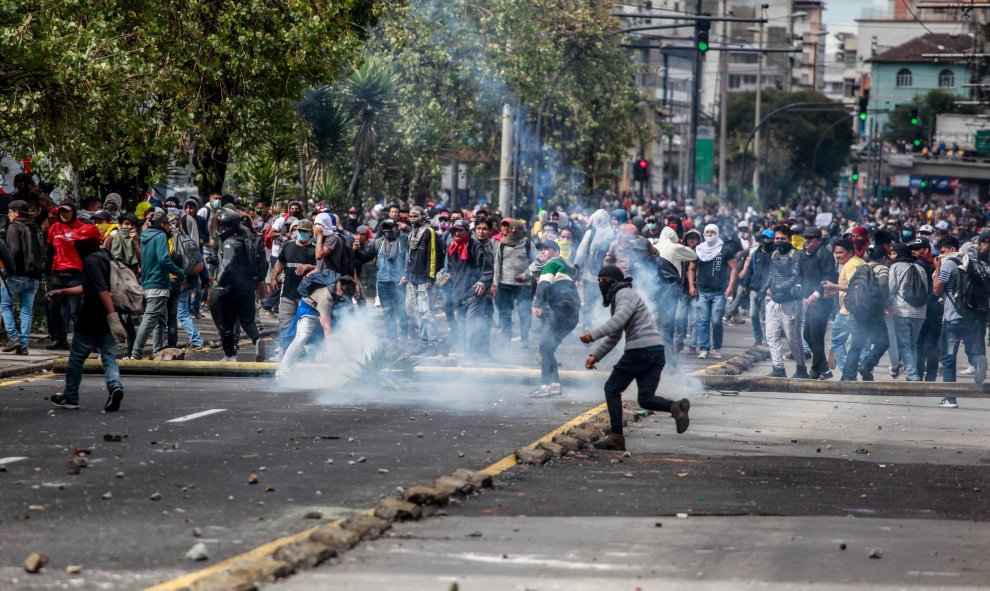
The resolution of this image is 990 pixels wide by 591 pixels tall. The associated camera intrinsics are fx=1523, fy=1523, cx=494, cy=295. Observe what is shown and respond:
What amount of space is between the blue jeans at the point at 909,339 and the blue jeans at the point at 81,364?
8566 millimetres

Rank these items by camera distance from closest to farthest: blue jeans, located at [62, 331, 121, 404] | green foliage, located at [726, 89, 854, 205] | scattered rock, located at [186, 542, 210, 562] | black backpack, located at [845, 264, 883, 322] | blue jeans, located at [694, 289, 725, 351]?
scattered rock, located at [186, 542, 210, 562] < blue jeans, located at [62, 331, 121, 404] < black backpack, located at [845, 264, 883, 322] < blue jeans, located at [694, 289, 725, 351] < green foliage, located at [726, 89, 854, 205]

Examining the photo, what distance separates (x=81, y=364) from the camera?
509 inches

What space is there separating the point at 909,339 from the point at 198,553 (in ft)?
37.3

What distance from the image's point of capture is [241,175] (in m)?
28.5

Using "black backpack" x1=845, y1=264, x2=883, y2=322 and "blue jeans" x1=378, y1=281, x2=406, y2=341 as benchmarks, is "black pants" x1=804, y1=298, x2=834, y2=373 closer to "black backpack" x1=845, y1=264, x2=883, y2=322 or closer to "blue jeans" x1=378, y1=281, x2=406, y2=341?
"black backpack" x1=845, y1=264, x2=883, y2=322

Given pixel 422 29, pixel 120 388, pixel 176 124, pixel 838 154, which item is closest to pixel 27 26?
pixel 176 124

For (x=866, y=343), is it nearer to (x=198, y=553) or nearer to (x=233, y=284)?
(x=233, y=284)

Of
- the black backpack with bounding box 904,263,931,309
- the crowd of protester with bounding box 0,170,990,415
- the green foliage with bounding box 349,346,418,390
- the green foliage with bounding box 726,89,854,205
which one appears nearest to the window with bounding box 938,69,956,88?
the green foliage with bounding box 726,89,854,205

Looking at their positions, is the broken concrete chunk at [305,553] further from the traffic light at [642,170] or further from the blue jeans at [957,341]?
the traffic light at [642,170]

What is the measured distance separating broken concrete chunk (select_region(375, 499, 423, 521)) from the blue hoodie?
31.0ft

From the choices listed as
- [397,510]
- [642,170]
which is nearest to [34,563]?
[397,510]

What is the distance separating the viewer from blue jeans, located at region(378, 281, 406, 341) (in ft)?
64.2

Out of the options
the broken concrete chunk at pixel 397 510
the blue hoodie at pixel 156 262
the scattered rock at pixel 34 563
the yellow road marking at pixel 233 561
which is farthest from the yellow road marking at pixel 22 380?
the scattered rock at pixel 34 563

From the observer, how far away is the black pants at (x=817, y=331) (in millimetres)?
16797
